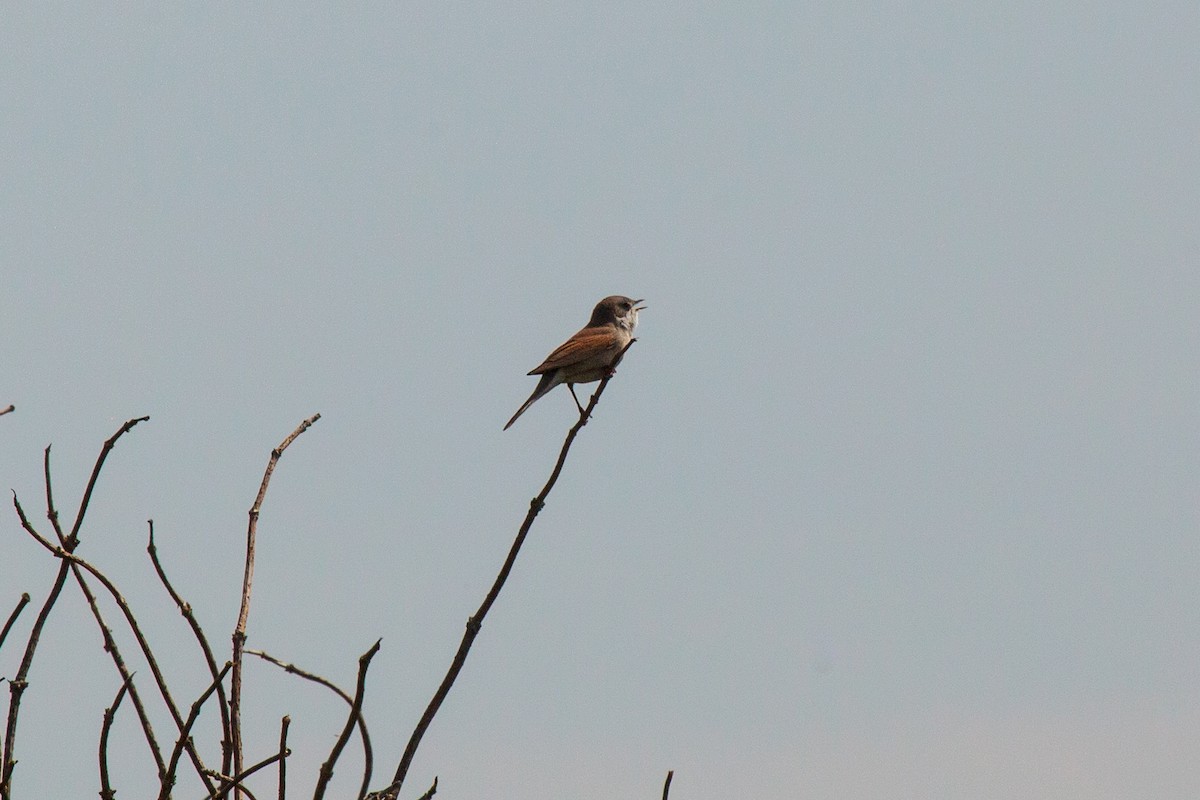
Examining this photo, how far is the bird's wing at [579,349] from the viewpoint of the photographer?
Answer: 1172 centimetres

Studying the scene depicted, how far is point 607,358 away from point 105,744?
9393 millimetres

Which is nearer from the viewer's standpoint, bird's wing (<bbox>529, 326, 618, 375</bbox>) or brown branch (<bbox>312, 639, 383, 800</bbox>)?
brown branch (<bbox>312, 639, 383, 800</bbox>)

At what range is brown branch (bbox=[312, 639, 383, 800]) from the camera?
2.31 m

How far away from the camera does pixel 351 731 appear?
91.6 inches

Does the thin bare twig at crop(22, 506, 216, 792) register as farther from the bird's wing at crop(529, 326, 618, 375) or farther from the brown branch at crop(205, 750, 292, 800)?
the bird's wing at crop(529, 326, 618, 375)

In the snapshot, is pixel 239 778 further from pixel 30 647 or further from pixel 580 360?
pixel 580 360

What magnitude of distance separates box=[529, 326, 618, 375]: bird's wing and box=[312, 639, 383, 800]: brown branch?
30.6 feet

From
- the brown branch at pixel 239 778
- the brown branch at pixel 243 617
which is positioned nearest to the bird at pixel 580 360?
the brown branch at pixel 243 617

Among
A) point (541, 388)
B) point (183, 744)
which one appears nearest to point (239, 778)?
point (183, 744)

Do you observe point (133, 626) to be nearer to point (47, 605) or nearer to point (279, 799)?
point (47, 605)

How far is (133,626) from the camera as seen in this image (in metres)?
2.76

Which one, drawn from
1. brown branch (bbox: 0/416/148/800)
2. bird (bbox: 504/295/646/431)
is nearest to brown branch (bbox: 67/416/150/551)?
brown branch (bbox: 0/416/148/800)

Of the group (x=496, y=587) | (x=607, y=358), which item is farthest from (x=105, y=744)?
(x=607, y=358)

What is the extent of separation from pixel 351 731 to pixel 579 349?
9591 millimetres
